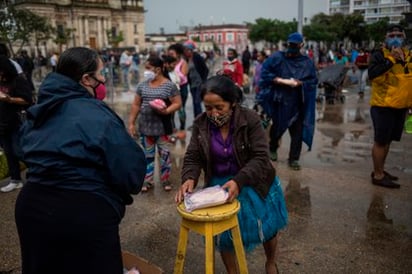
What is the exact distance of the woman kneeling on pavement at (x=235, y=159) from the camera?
2525 millimetres

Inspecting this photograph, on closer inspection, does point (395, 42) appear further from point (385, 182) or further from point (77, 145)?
point (77, 145)

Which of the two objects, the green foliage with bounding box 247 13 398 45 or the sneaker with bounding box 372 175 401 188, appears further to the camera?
the green foliage with bounding box 247 13 398 45

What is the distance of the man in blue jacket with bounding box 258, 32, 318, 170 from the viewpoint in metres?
5.68

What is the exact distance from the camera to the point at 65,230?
1.98 metres

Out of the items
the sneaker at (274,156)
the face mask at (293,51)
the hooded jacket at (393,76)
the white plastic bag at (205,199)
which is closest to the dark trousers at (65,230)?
the white plastic bag at (205,199)

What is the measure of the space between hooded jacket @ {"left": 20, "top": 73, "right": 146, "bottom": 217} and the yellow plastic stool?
0.44 meters

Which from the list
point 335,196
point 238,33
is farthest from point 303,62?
point 238,33

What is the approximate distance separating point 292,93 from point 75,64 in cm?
414

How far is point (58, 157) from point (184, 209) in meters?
0.81

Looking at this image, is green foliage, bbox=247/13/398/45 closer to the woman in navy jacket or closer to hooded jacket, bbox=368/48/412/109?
hooded jacket, bbox=368/48/412/109

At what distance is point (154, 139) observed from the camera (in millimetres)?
4977

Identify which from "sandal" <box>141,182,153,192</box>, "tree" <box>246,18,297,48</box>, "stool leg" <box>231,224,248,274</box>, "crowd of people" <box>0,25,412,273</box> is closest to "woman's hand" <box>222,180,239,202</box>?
"crowd of people" <box>0,25,412,273</box>

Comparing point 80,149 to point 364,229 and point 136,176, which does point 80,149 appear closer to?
point 136,176

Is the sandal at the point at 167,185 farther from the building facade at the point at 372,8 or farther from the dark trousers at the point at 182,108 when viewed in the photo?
the building facade at the point at 372,8
